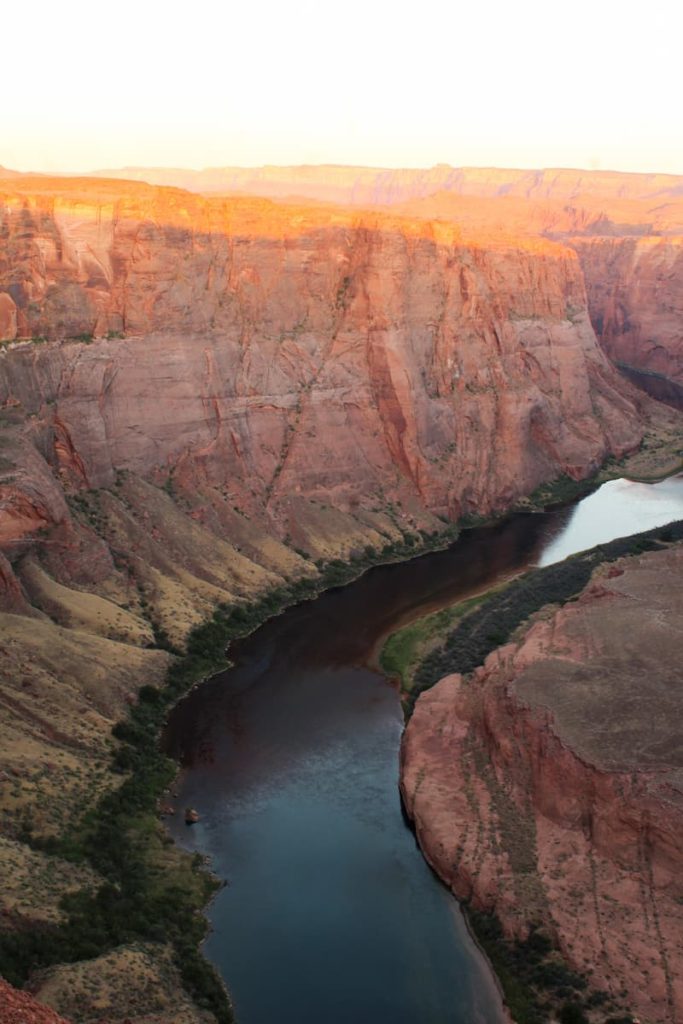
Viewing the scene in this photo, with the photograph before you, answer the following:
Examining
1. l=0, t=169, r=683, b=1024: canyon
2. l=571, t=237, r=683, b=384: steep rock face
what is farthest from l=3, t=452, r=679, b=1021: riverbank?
l=571, t=237, r=683, b=384: steep rock face

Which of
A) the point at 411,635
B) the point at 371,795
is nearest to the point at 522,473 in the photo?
the point at 411,635

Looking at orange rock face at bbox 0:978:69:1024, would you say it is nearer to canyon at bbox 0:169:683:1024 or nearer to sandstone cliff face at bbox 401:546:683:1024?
canyon at bbox 0:169:683:1024

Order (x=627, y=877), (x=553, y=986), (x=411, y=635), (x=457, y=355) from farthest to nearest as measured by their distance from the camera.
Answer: (x=457, y=355) → (x=411, y=635) → (x=627, y=877) → (x=553, y=986)

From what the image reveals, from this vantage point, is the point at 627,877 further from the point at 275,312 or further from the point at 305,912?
the point at 275,312

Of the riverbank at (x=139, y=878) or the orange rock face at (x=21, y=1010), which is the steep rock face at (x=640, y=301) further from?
the orange rock face at (x=21, y=1010)

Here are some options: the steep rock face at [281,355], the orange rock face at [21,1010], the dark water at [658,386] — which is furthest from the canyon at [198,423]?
the dark water at [658,386]

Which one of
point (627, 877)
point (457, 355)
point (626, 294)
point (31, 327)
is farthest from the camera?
point (626, 294)
